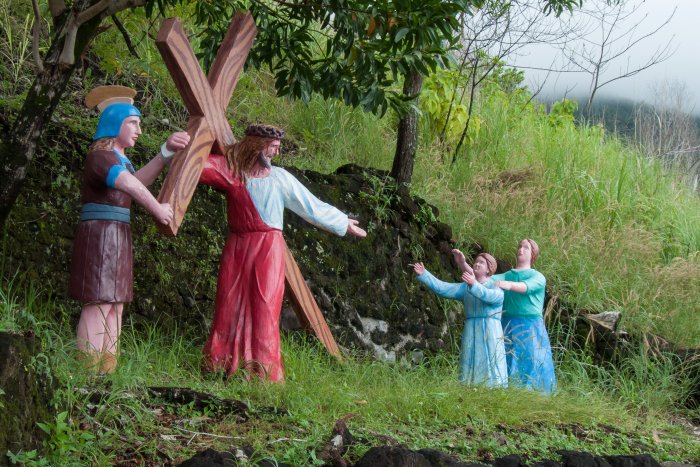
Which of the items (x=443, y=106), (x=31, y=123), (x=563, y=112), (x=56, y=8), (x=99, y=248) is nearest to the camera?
(x=99, y=248)

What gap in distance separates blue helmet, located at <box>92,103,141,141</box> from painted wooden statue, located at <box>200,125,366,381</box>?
55 cm

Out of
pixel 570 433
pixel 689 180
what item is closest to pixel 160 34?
pixel 570 433

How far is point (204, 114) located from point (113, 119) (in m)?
0.52

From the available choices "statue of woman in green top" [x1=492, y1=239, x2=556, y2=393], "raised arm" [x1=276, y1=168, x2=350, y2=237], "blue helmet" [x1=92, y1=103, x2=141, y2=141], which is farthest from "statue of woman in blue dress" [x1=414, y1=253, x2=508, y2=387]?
"blue helmet" [x1=92, y1=103, x2=141, y2=141]

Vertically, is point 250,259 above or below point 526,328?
above

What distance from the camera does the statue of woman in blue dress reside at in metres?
6.26

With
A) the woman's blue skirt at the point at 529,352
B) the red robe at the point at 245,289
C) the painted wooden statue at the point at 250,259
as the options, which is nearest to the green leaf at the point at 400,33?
the painted wooden statue at the point at 250,259

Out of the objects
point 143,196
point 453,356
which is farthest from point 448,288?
point 143,196

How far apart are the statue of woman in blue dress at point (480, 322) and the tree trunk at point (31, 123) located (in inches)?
103

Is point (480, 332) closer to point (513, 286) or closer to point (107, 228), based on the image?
point (513, 286)

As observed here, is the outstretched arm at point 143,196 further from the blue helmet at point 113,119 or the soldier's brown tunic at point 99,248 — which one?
the blue helmet at point 113,119

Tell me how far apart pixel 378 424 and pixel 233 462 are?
1.18m

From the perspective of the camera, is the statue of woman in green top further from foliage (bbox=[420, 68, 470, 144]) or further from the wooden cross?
foliage (bbox=[420, 68, 470, 144])

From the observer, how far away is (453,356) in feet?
23.7
